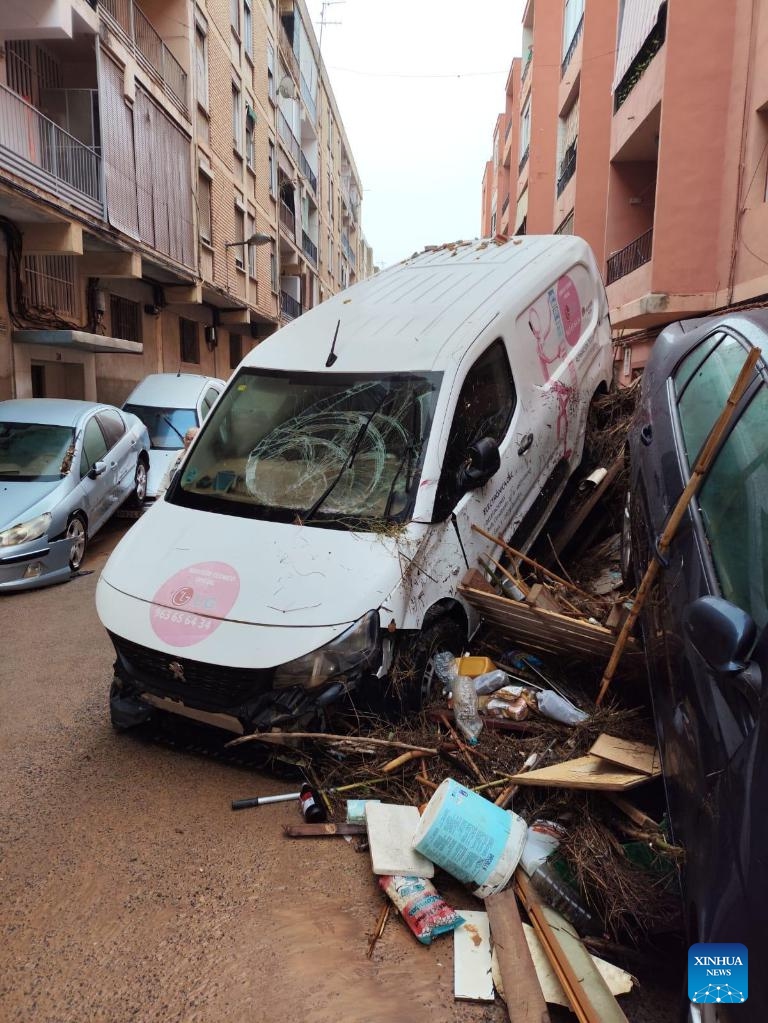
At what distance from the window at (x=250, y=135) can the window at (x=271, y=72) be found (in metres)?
2.75

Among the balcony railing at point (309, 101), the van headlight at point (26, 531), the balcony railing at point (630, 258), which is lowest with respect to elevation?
the van headlight at point (26, 531)

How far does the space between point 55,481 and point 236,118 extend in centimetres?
1756

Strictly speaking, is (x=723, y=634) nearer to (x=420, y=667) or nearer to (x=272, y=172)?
(x=420, y=667)

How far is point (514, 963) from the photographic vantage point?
223cm

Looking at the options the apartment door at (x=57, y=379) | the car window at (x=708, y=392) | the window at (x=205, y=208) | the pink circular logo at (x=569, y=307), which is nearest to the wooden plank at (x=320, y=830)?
the car window at (x=708, y=392)

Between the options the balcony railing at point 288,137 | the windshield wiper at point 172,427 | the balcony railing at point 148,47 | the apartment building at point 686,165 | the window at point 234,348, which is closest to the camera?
the apartment building at point 686,165

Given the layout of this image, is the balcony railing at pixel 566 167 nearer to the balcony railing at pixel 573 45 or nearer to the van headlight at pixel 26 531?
the balcony railing at pixel 573 45

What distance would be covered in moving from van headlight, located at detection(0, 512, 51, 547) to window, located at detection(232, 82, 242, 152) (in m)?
17.4

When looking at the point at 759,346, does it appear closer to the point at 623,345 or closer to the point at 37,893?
the point at 37,893

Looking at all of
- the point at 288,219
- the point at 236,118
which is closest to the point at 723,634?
the point at 236,118

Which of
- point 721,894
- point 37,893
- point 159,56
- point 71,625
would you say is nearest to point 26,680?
point 71,625

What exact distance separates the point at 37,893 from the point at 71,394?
496 inches

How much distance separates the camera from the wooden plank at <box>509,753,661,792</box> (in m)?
2.55

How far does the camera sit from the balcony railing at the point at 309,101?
29.6m
